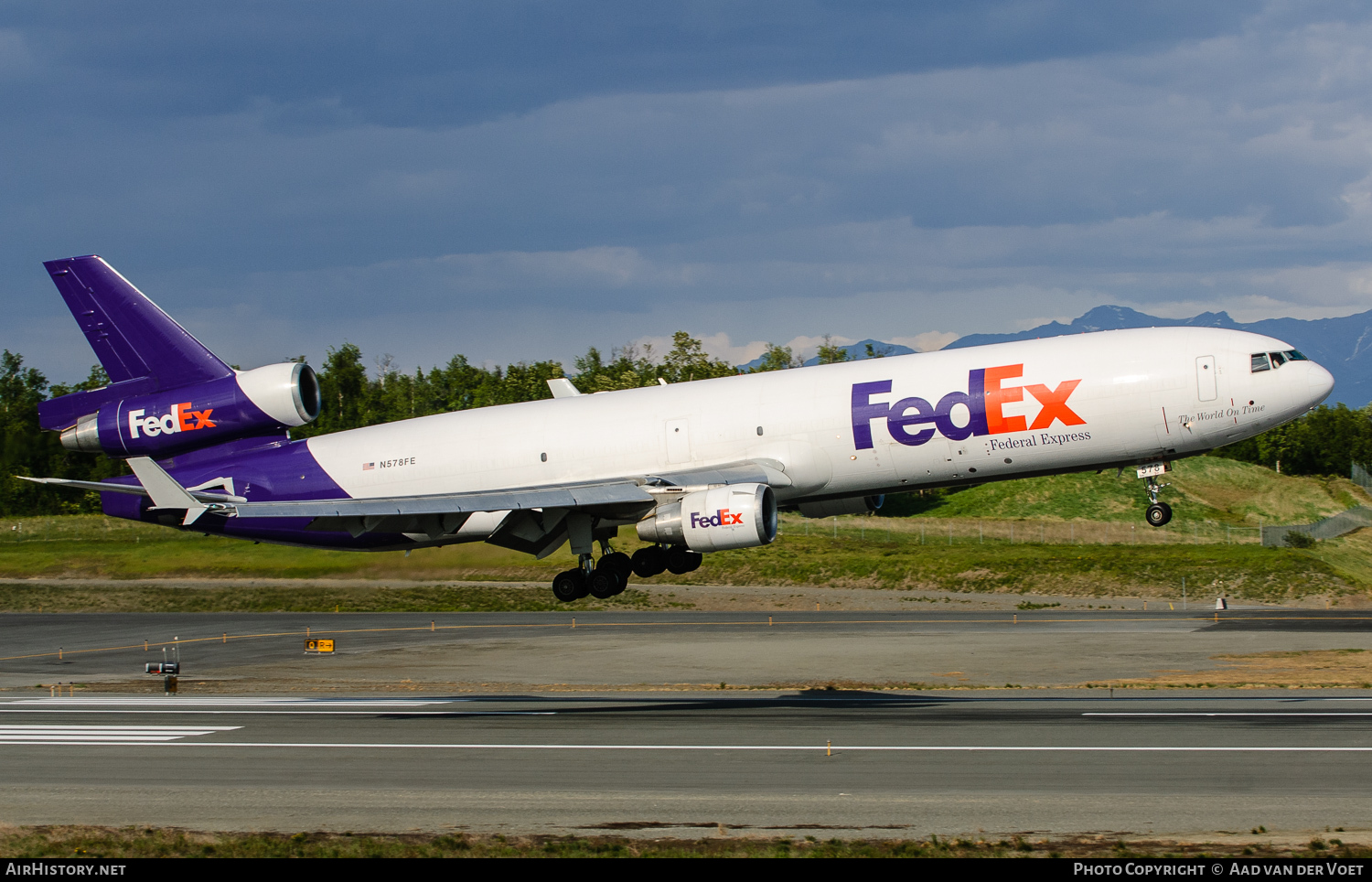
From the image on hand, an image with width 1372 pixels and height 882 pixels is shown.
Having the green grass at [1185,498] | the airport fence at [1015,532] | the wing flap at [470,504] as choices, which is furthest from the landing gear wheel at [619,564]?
the green grass at [1185,498]

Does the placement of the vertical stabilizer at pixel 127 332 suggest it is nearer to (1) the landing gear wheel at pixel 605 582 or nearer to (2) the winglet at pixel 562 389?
(2) the winglet at pixel 562 389

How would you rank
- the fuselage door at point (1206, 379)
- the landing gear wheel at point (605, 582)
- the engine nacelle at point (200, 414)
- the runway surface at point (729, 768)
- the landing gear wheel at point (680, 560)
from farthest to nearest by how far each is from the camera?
Answer: the engine nacelle at point (200, 414) → the landing gear wheel at point (680, 560) → the landing gear wheel at point (605, 582) → the fuselage door at point (1206, 379) → the runway surface at point (729, 768)

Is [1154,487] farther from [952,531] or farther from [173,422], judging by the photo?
[952,531]

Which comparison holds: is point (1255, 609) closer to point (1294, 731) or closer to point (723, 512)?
point (1294, 731)

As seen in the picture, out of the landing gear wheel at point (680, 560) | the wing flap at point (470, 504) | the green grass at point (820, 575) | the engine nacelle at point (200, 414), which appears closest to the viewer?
the wing flap at point (470, 504)

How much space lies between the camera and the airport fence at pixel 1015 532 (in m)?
100

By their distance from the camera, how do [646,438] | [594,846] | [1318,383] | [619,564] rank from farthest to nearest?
[619,564], [646,438], [1318,383], [594,846]

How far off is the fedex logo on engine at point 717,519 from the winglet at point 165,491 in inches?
584

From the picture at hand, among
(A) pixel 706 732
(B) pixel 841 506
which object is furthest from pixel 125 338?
(B) pixel 841 506

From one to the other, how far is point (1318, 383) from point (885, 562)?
6133cm

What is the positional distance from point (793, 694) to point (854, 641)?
52.7 feet

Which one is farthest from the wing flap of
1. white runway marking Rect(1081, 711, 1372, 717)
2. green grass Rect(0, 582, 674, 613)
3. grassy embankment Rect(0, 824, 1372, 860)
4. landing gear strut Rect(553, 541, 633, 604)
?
green grass Rect(0, 582, 674, 613)

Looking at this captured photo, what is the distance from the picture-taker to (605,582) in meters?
40.0

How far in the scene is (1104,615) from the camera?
74.6 metres
